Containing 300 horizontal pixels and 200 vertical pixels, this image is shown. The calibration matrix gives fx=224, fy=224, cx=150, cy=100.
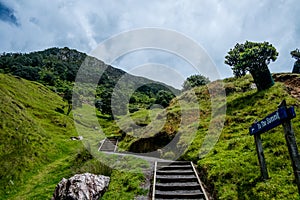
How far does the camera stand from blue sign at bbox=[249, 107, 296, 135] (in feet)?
20.1

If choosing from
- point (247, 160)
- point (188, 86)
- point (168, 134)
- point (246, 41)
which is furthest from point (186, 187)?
point (188, 86)

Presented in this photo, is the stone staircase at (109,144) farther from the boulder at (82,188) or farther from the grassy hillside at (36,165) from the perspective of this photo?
the boulder at (82,188)

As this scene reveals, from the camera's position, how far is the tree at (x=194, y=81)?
129 ft

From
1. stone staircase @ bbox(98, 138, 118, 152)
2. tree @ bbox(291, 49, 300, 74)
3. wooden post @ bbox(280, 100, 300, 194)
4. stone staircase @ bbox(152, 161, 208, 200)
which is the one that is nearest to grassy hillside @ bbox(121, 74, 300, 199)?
stone staircase @ bbox(152, 161, 208, 200)

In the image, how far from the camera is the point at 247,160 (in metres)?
9.79

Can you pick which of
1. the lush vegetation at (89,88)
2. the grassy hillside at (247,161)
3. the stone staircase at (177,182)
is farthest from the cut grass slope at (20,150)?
the lush vegetation at (89,88)

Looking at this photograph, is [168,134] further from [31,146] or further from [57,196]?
[31,146]

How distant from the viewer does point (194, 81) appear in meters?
40.4

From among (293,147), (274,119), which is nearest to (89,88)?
(274,119)

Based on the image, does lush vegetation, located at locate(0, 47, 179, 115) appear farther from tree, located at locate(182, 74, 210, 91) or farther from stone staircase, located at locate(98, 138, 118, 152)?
stone staircase, located at locate(98, 138, 118, 152)

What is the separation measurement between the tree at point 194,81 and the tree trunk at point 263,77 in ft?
66.1

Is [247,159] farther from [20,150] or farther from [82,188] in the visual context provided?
[20,150]

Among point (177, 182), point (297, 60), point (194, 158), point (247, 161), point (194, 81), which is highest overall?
point (194, 81)

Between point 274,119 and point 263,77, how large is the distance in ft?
43.5
